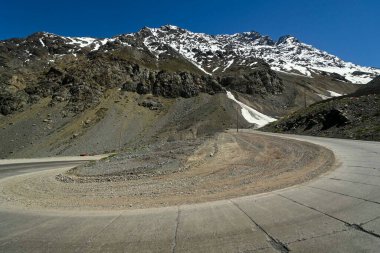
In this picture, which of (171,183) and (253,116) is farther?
(253,116)

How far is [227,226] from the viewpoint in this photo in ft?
24.9

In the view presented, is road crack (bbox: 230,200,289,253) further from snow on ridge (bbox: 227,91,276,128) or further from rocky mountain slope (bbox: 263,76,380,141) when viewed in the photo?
snow on ridge (bbox: 227,91,276,128)

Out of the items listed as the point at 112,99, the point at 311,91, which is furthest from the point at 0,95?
the point at 311,91

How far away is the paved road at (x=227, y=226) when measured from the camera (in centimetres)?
650

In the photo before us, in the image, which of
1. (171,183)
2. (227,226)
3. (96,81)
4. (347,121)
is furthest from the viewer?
(96,81)

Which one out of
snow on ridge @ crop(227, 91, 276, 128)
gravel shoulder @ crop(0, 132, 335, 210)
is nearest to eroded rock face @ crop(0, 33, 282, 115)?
snow on ridge @ crop(227, 91, 276, 128)

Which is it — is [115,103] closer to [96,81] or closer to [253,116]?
[96,81]

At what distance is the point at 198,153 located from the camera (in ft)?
76.3

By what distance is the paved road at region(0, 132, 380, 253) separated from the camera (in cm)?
650

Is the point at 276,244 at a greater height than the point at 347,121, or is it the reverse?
the point at 347,121

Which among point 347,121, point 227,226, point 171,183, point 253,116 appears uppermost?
point 253,116

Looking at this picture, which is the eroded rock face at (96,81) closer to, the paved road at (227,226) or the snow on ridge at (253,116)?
the snow on ridge at (253,116)

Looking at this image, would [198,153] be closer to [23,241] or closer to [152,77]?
[23,241]

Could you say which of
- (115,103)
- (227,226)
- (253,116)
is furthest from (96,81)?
(227,226)
